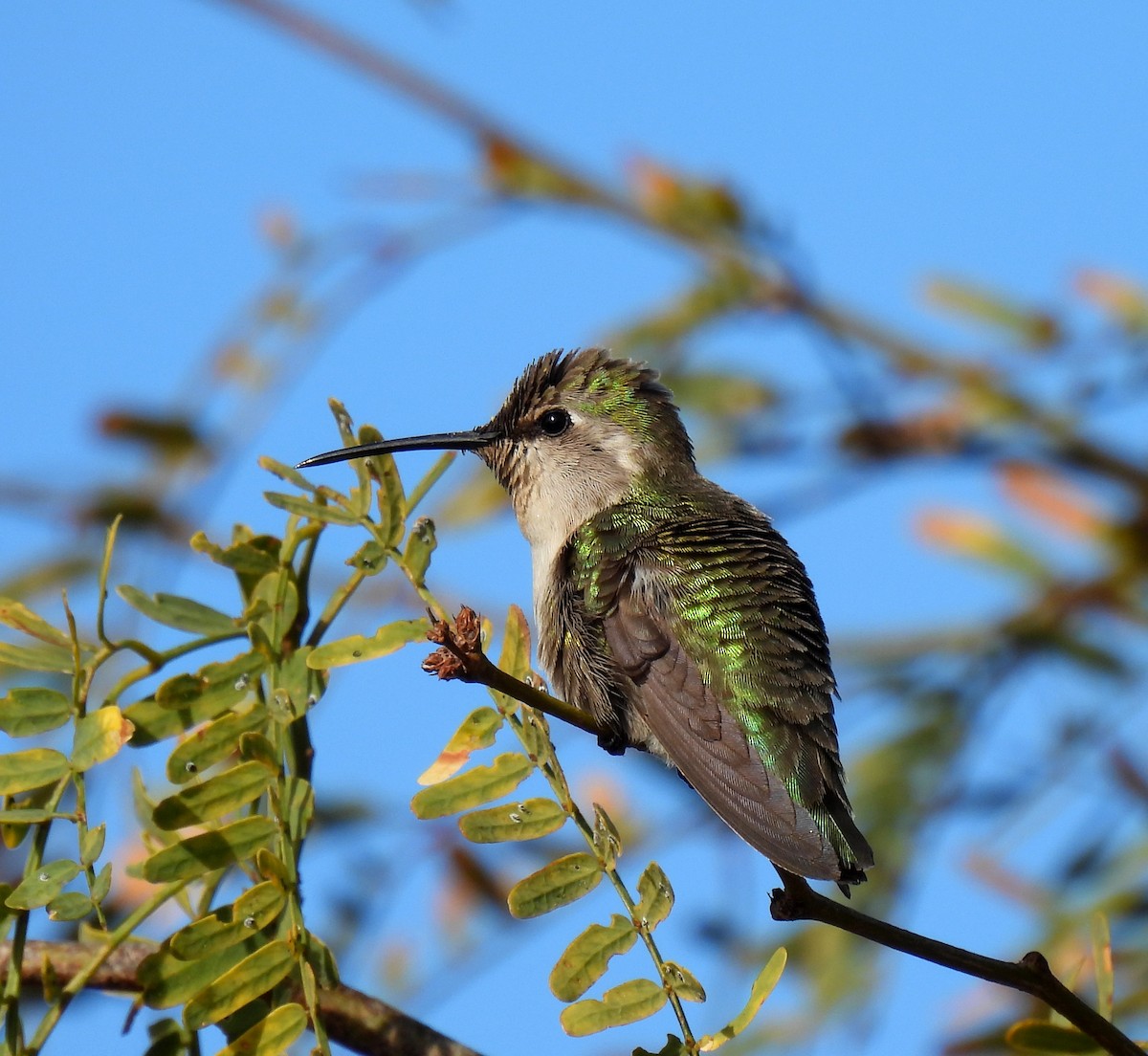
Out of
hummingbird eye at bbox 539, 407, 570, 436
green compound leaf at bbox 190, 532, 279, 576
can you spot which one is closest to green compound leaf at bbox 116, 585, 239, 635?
green compound leaf at bbox 190, 532, 279, 576

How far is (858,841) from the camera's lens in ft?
8.82

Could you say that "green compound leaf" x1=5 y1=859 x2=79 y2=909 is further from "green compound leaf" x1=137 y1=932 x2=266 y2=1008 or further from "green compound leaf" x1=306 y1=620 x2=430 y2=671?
"green compound leaf" x1=306 y1=620 x2=430 y2=671

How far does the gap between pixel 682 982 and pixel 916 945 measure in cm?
29

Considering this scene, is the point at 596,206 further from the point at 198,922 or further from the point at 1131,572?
the point at 198,922

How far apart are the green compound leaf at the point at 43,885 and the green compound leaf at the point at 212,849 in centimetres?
10

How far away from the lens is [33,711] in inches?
78.7

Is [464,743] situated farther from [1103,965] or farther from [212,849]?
[1103,965]

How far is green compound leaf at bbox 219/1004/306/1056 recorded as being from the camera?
5.90 ft

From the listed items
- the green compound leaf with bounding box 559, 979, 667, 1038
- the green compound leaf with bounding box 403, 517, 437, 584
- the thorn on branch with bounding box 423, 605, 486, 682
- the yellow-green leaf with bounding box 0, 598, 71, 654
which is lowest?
the green compound leaf with bounding box 559, 979, 667, 1038

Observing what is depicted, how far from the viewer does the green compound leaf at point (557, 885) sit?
6.42ft

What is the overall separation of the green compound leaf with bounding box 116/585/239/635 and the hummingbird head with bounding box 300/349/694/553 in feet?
5.62

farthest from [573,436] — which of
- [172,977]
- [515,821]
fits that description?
[172,977]

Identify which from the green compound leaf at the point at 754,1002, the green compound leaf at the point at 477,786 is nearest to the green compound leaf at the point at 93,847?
the green compound leaf at the point at 477,786

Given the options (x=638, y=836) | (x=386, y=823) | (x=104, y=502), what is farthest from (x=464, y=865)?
(x=104, y=502)
